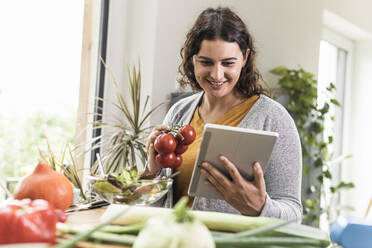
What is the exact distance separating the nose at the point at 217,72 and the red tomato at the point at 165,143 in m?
0.25

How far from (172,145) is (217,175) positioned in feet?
0.98

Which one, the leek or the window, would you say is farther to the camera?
the window

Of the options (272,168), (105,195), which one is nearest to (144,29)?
(272,168)

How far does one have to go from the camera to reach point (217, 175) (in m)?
1.19

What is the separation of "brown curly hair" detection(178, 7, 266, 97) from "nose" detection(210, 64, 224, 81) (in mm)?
102

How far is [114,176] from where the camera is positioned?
1.14m

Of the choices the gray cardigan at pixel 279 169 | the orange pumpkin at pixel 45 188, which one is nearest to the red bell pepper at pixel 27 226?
the orange pumpkin at pixel 45 188

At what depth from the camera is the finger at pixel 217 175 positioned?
3.90 feet

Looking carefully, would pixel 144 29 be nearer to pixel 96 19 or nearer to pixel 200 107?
pixel 96 19

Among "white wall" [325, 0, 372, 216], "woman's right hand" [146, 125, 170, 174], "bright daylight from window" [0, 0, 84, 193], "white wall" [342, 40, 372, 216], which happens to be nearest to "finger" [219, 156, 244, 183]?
"woman's right hand" [146, 125, 170, 174]

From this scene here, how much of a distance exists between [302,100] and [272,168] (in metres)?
1.90

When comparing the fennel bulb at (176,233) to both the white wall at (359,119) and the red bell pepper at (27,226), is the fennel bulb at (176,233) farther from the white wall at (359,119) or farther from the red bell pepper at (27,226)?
the white wall at (359,119)

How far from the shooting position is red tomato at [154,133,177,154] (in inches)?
57.0

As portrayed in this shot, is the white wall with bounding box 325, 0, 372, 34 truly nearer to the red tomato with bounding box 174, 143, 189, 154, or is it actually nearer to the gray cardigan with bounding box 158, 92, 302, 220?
the gray cardigan with bounding box 158, 92, 302, 220
